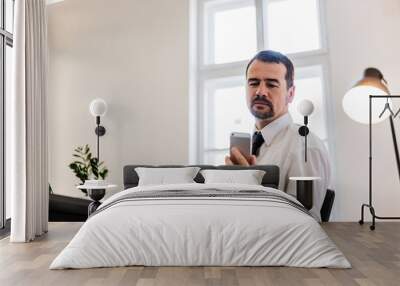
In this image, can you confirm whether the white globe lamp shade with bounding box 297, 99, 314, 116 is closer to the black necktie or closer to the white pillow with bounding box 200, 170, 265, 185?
the black necktie

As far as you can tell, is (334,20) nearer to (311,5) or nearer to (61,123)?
(311,5)

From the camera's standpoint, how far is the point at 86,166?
6504 millimetres

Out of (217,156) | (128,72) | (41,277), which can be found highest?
(128,72)

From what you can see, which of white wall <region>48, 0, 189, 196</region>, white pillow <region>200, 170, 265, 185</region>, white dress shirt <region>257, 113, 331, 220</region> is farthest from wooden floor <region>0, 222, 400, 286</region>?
white wall <region>48, 0, 189, 196</region>

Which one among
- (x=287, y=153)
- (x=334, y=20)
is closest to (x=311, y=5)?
(x=334, y=20)

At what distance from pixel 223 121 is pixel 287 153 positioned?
41.4 inches

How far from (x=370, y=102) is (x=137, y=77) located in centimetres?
322

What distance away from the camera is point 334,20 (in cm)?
566

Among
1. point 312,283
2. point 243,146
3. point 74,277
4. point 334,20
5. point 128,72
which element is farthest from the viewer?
point 128,72

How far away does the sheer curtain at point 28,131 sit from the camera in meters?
4.34

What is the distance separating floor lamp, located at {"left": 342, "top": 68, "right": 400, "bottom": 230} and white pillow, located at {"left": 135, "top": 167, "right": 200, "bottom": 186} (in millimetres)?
2000

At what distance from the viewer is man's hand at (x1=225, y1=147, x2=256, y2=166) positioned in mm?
5977

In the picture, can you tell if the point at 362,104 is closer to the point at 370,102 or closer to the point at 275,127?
the point at 370,102

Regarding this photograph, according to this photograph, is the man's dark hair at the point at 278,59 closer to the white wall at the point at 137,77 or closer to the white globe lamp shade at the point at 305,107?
the white globe lamp shade at the point at 305,107
